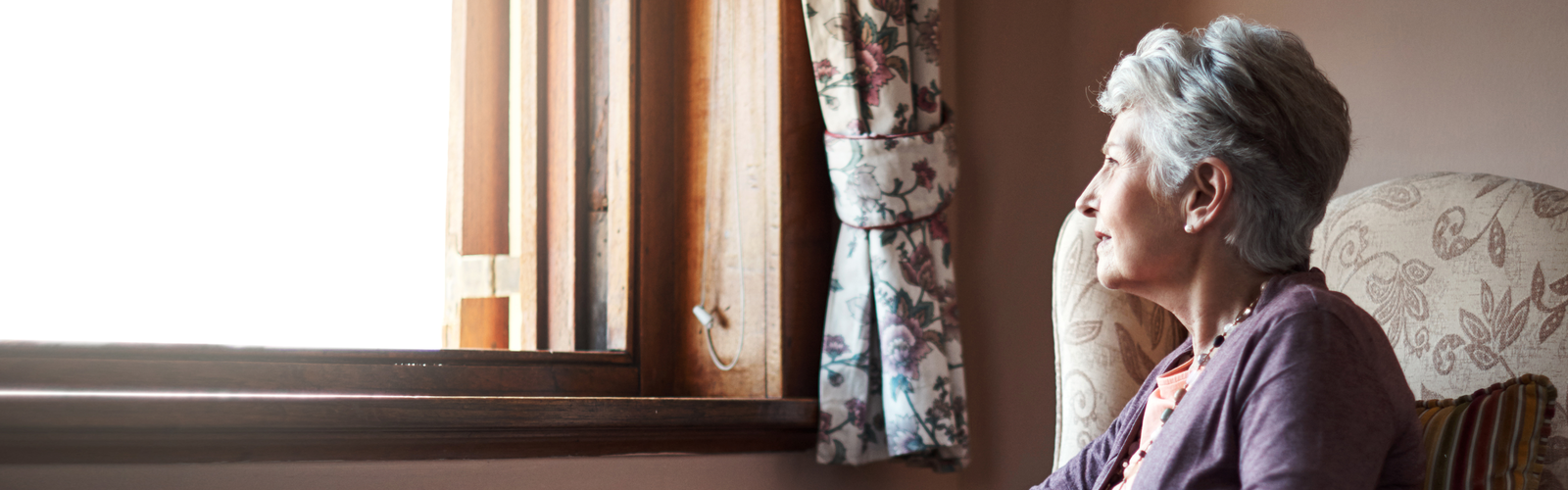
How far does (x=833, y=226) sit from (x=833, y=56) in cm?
28

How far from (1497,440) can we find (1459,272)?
0.20 meters

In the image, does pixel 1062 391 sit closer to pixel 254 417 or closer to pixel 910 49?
pixel 910 49

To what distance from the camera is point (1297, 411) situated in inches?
29.6

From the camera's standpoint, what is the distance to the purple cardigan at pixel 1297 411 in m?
0.74

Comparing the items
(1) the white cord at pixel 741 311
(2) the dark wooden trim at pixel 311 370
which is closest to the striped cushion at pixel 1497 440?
(1) the white cord at pixel 741 311

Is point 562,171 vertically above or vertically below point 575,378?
above

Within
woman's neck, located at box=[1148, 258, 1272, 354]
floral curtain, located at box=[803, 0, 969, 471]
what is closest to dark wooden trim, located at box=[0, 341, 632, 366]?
floral curtain, located at box=[803, 0, 969, 471]

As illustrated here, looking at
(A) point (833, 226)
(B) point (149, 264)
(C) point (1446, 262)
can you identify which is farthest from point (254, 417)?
(C) point (1446, 262)

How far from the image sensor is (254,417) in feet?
3.63

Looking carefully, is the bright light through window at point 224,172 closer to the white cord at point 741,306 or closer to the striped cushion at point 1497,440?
the white cord at point 741,306

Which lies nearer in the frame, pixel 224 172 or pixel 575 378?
pixel 224 172

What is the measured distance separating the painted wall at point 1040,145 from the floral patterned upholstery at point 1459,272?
32cm

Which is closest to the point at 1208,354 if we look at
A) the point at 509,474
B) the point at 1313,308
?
the point at 1313,308

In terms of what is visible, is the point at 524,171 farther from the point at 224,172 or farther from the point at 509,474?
the point at 509,474
